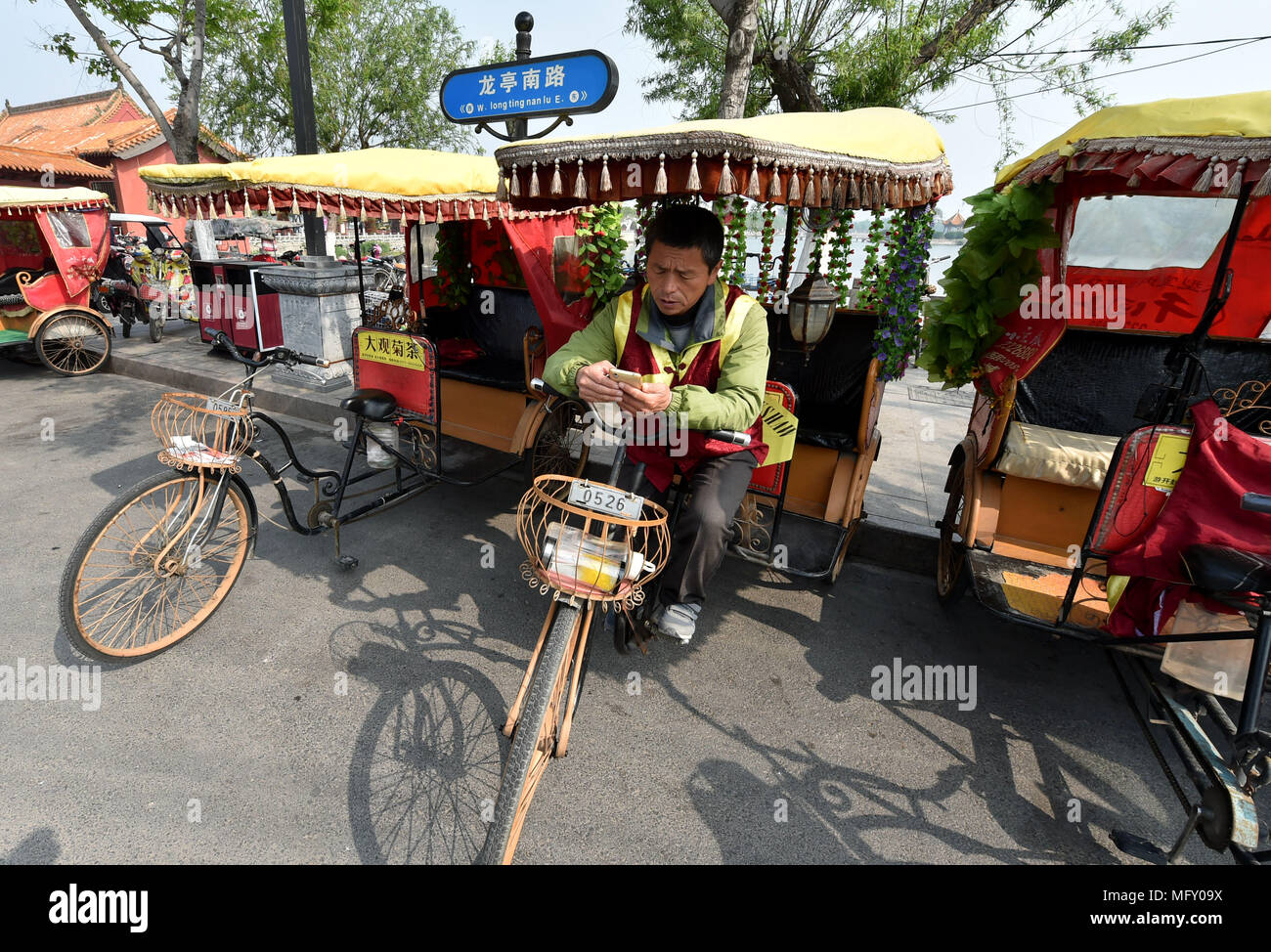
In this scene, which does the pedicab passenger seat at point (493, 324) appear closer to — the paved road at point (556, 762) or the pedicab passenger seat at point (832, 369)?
the pedicab passenger seat at point (832, 369)

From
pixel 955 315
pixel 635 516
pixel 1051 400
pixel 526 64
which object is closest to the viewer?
pixel 635 516

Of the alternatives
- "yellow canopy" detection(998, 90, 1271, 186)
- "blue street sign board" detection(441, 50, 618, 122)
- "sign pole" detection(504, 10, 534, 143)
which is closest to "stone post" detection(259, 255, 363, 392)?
"blue street sign board" detection(441, 50, 618, 122)

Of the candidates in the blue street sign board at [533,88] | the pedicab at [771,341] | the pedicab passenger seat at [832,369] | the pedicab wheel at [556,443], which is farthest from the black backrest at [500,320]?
the pedicab passenger seat at [832,369]

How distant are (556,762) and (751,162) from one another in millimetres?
2431

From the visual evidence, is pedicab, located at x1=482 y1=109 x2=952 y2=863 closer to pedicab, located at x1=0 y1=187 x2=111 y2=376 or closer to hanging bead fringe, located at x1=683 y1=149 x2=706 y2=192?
hanging bead fringe, located at x1=683 y1=149 x2=706 y2=192

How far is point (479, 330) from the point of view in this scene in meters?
6.17

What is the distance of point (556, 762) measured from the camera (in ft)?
8.52

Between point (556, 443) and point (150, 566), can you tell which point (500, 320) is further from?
point (150, 566)

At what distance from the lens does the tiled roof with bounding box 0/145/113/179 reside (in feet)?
51.6

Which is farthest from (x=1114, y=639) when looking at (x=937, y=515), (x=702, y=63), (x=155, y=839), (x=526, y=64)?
(x=702, y=63)

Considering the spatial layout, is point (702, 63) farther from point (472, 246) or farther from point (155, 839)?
point (155, 839)

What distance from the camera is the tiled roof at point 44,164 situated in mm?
15734

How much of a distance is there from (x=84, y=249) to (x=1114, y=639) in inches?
432

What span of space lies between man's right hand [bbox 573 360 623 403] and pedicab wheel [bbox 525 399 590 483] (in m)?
2.15
